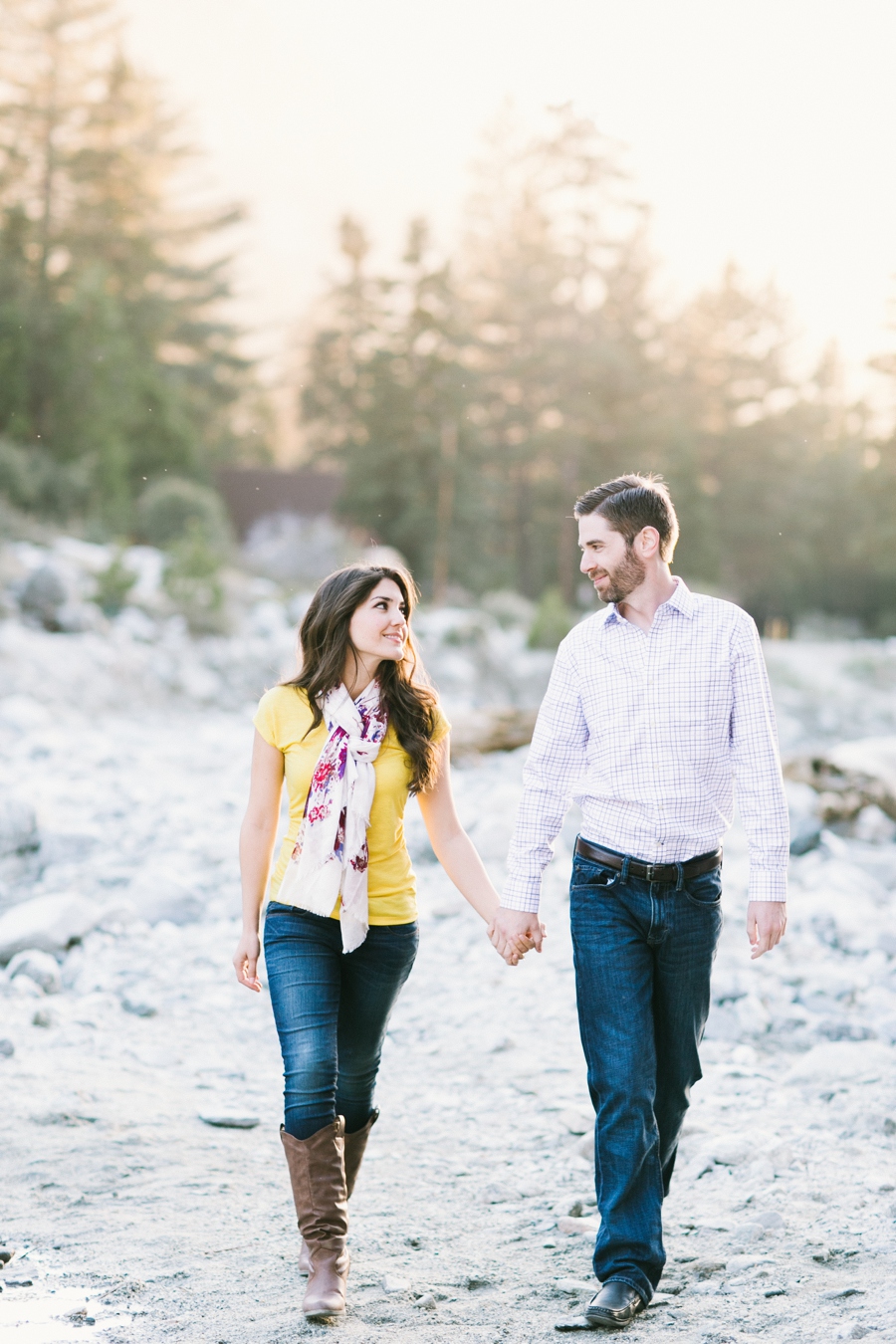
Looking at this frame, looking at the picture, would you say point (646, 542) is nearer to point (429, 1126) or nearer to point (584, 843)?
point (584, 843)

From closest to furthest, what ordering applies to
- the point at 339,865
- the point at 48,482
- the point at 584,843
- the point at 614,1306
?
the point at 614,1306, the point at 339,865, the point at 584,843, the point at 48,482

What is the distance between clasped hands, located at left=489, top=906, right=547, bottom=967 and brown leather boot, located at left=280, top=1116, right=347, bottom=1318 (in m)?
0.62

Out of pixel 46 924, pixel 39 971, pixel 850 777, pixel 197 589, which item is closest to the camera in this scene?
pixel 39 971

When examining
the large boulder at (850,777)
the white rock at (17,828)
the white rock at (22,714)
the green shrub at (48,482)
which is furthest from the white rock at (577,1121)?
the green shrub at (48,482)

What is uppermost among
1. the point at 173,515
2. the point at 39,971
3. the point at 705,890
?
the point at 173,515

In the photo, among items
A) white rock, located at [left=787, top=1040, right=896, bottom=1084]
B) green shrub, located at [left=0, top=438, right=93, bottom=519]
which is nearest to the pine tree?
green shrub, located at [left=0, top=438, right=93, bottom=519]

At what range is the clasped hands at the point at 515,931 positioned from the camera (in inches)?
138

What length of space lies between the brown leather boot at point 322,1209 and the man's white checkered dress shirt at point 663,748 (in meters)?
0.78

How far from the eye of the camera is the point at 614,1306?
10.2ft

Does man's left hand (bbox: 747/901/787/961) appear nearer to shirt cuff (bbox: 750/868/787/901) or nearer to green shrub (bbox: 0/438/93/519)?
shirt cuff (bbox: 750/868/787/901)

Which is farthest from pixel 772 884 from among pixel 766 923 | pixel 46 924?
pixel 46 924

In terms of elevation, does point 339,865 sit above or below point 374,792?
below

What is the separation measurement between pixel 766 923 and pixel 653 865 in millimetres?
316

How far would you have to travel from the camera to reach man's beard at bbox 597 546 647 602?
3.52 metres
